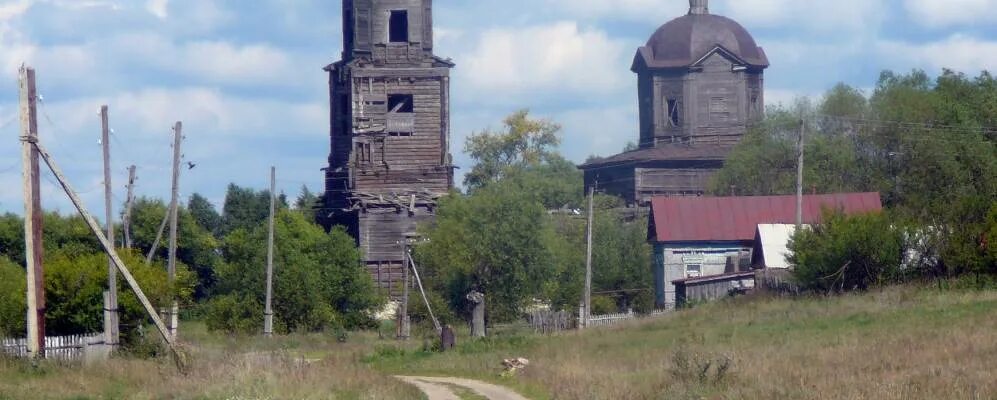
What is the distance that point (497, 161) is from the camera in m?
109

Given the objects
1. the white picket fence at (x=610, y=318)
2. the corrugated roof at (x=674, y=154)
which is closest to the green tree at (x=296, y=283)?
the white picket fence at (x=610, y=318)

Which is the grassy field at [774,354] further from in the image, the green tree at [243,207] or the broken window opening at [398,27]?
the green tree at [243,207]

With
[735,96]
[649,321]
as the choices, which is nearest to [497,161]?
[735,96]

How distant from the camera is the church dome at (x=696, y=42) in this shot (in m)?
79.7

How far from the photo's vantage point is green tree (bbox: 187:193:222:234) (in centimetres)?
8619

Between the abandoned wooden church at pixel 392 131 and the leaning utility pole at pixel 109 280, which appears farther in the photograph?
the abandoned wooden church at pixel 392 131

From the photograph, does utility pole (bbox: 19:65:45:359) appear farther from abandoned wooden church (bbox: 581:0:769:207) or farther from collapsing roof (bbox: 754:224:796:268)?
abandoned wooden church (bbox: 581:0:769:207)

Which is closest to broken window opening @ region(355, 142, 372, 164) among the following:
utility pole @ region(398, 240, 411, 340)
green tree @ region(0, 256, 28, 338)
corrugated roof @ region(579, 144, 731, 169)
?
utility pole @ region(398, 240, 411, 340)

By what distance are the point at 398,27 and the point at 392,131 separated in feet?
15.4

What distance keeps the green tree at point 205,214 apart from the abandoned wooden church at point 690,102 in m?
21.6

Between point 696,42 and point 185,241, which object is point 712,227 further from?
point 185,241

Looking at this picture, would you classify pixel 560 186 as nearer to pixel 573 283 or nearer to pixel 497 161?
pixel 497 161

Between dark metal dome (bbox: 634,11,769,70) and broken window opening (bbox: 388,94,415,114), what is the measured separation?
53.2 ft

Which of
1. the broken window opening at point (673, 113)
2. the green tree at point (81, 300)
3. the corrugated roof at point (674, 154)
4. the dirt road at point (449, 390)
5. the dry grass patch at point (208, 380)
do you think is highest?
the broken window opening at point (673, 113)
